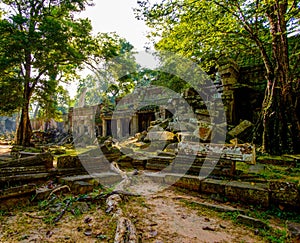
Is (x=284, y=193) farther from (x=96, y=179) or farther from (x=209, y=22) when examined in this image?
(x=209, y=22)

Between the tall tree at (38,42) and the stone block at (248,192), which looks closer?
the stone block at (248,192)

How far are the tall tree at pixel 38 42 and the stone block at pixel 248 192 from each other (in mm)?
10914

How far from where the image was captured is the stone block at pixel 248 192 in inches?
154

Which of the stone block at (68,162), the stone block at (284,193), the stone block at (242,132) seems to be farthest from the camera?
the stone block at (242,132)

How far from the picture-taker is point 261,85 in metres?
10.4

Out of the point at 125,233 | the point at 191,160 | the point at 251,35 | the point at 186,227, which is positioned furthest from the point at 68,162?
the point at 251,35

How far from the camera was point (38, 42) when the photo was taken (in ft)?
33.8

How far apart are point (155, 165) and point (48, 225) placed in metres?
4.26

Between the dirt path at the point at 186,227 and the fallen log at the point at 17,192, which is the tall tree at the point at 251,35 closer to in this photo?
the dirt path at the point at 186,227

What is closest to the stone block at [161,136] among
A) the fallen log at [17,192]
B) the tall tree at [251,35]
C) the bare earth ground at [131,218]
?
the tall tree at [251,35]

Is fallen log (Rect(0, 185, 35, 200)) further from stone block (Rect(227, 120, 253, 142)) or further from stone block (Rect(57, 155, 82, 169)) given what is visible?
stone block (Rect(227, 120, 253, 142))

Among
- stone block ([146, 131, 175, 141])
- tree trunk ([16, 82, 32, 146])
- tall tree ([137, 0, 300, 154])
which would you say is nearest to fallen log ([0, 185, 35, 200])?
tall tree ([137, 0, 300, 154])

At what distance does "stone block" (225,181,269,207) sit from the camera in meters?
3.90

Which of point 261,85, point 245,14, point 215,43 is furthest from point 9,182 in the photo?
point 261,85
